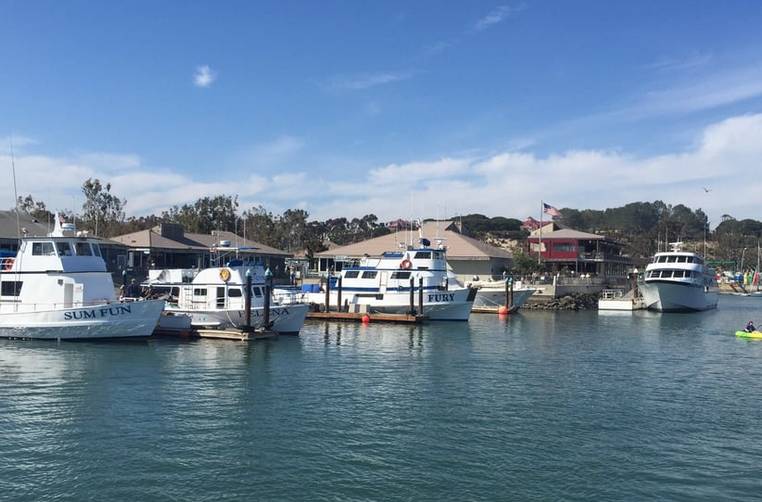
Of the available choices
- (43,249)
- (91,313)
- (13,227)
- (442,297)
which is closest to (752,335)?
(442,297)

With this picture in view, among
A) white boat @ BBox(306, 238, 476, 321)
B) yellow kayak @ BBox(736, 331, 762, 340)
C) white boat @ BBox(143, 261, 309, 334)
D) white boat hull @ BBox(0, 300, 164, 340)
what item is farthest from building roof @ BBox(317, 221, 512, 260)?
white boat hull @ BBox(0, 300, 164, 340)

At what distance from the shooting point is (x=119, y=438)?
60.1 feet

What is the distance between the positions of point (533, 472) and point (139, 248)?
57326 millimetres

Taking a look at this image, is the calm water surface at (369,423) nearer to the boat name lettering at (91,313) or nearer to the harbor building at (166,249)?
the boat name lettering at (91,313)

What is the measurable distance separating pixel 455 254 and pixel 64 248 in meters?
49.3

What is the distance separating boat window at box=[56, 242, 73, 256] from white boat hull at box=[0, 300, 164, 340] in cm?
320

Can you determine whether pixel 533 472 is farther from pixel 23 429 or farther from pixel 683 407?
pixel 23 429

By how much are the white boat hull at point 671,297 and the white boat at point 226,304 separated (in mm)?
44590

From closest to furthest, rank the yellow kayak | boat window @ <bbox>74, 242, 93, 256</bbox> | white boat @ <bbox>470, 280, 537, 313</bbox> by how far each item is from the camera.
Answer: boat window @ <bbox>74, 242, 93, 256</bbox> < the yellow kayak < white boat @ <bbox>470, 280, 537, 313</bbox>

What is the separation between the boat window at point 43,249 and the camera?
35750mm

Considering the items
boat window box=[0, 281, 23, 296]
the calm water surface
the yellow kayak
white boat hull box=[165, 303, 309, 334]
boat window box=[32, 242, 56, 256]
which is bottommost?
the calm water surface

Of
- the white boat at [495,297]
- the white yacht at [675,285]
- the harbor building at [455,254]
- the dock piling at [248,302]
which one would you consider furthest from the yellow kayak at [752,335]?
the harbor building at [455,254]

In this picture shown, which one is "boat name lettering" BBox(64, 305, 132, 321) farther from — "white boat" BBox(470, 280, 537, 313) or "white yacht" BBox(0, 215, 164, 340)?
"white boat" BBox(470, 280, 537, 313)

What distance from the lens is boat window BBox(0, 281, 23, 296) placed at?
36.1 meters
